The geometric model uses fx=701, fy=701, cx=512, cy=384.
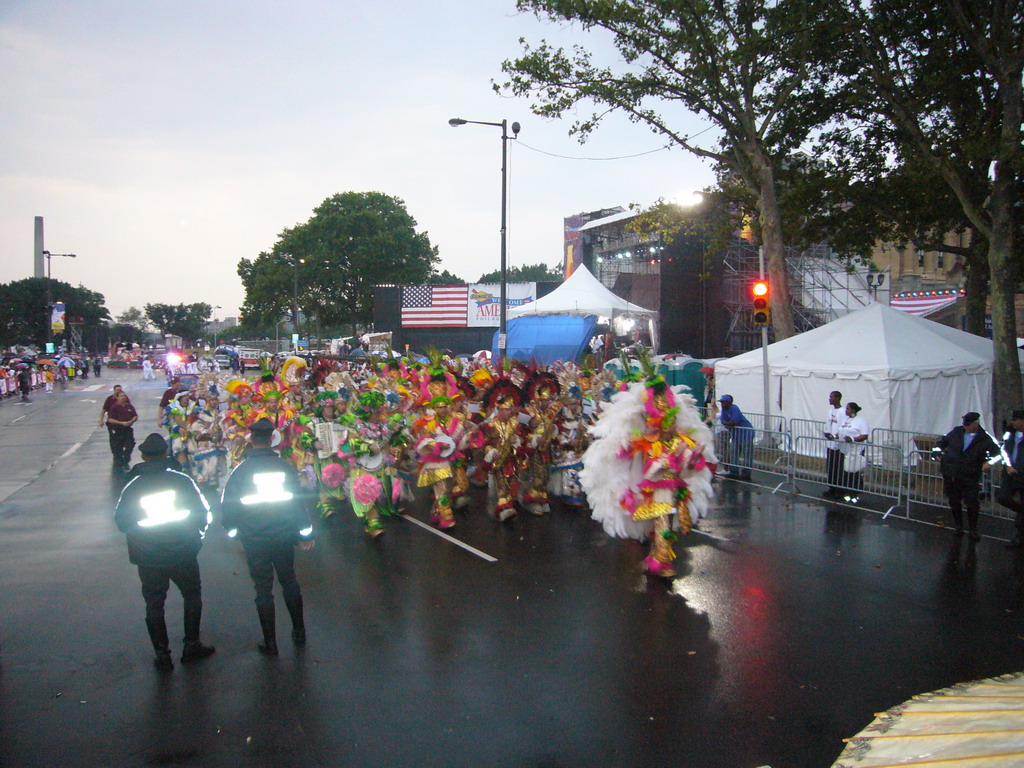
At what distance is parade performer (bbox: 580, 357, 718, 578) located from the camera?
703 centimetres

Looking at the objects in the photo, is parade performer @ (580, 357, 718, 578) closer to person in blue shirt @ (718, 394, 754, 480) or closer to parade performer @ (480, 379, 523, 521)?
parade performer @ (480, 379, 523, 521)

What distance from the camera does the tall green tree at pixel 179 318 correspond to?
119m

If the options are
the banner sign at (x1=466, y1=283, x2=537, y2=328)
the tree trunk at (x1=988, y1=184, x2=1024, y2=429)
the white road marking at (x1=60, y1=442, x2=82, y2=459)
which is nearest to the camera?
the tree trunk at (x1=988, y1=184, x2=1024, y2=429)

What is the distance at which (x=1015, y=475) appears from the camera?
8.09 meters

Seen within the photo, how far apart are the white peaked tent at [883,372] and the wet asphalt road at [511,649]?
17.3 feet

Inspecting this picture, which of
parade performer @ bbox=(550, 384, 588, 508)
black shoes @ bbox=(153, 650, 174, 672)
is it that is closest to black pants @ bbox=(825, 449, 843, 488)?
parade performer @ bbox=(550, 384, 588, 508)

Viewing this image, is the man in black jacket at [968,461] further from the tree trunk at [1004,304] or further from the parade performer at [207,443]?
the parade performer at [207,443]

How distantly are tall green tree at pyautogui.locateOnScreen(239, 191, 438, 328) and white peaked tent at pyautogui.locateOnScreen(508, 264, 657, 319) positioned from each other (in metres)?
29.8

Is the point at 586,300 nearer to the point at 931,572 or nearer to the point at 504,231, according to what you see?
the point at 504,231

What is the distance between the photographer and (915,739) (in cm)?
386

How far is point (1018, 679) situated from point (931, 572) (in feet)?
9.96

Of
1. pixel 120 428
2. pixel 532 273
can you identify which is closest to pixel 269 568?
pixel 120 428

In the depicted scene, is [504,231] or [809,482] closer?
[809,482]

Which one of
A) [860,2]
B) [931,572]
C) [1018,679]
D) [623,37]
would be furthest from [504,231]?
[1018,679]
